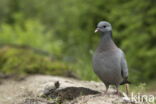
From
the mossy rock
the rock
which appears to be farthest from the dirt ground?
the mossy rock

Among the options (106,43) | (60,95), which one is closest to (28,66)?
(60,95)

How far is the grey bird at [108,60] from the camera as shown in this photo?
4417 millimetres

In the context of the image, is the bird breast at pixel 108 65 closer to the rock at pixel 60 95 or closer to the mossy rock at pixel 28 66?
the rock at pixel 60 95

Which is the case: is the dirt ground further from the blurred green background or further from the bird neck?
the blurred green background

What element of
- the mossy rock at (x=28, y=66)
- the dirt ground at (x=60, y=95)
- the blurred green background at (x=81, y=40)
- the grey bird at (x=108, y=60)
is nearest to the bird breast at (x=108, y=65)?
the grey bird at (x=108, y=60)

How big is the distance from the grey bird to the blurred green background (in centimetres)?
260

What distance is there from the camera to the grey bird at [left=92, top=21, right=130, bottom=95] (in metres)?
4.42

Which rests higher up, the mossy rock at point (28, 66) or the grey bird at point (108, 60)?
the mossy rock at point (28, 66)

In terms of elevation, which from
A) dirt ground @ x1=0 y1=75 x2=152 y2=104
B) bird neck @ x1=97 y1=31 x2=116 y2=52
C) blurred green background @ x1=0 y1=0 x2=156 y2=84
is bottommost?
dirt ground @ x1=0 y1=75 x2=152 y2=104

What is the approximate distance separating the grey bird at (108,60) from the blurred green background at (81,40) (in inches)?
102

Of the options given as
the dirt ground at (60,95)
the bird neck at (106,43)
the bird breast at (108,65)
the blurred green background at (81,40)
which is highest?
the blurred green background at (81,40)

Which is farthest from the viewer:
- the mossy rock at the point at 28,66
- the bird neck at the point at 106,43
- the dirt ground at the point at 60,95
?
the mossy rock at the point at 28,66

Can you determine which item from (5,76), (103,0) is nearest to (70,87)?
(5,76)

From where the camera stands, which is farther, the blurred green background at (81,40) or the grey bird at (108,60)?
the blurred green background at (81,40)
